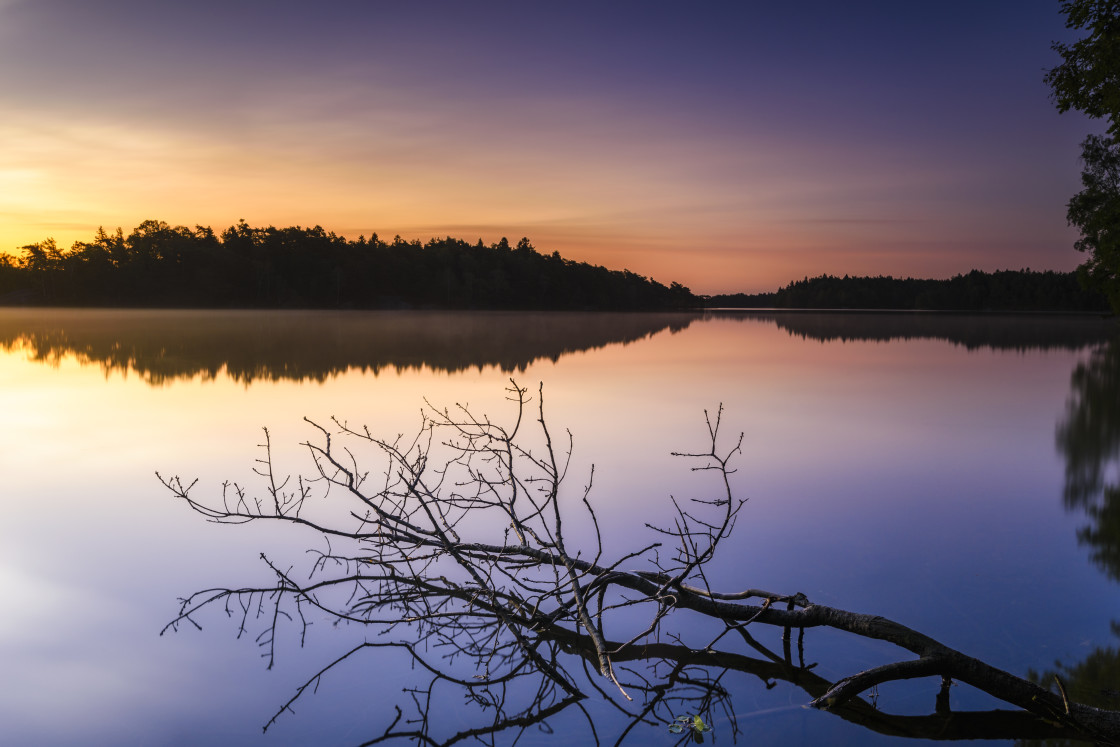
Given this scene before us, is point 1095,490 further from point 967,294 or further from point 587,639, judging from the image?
point 967,294

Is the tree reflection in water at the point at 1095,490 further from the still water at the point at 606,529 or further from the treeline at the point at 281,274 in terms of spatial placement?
the treeline at the point at 281,274

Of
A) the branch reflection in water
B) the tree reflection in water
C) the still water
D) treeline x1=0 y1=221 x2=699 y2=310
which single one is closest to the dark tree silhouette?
the still water

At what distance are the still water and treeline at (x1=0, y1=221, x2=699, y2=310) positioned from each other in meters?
88.4

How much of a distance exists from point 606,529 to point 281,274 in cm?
10478

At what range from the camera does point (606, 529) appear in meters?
6.08

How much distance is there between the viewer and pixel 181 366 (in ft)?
61.1

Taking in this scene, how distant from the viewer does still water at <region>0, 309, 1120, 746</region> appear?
141 inches

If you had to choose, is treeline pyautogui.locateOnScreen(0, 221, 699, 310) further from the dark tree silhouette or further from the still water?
the dark tree silhouette

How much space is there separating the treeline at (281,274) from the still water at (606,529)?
290 feet

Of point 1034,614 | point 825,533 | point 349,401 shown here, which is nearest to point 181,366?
point 349,401

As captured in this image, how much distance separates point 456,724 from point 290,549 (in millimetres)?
2683

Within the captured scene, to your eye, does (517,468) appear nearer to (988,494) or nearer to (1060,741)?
(988,494)

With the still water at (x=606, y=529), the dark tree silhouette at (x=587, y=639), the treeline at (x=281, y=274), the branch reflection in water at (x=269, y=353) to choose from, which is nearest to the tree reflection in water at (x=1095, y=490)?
the still water at (x=606, y=529)

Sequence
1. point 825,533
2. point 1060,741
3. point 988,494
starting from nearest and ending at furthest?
point 1060,741 → point 825,533 → point 988,494
